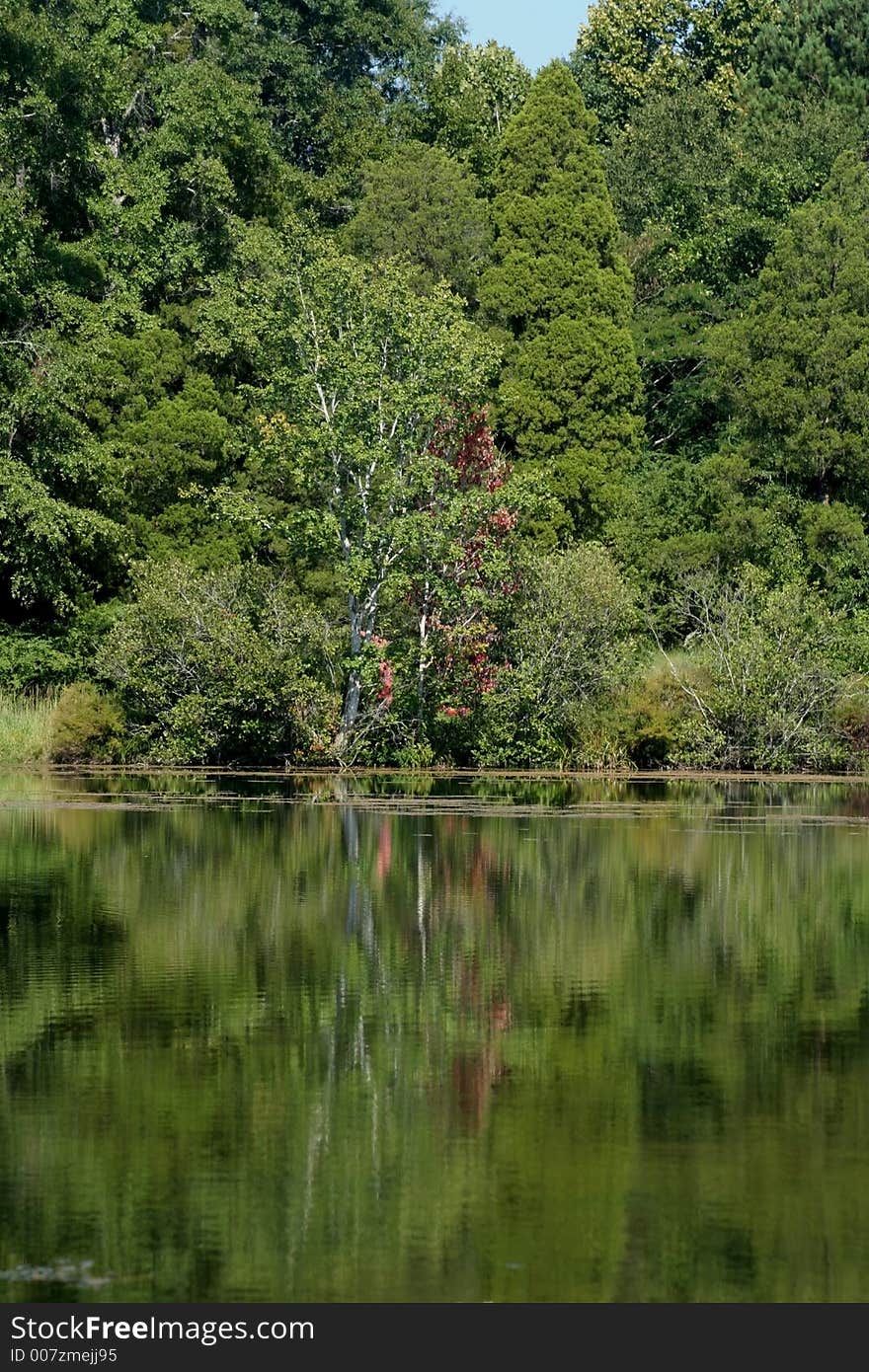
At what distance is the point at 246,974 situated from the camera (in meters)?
14.4

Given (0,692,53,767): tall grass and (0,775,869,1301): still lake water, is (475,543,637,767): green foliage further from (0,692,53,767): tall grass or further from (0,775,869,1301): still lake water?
(0,775,869,1301): still lake water

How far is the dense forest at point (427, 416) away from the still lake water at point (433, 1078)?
1460 centimetres

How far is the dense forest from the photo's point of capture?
36.3 metres

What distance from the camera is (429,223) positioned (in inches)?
1853

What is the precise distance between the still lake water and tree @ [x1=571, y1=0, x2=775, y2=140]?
1831 inches

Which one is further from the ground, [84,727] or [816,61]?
[816,61]

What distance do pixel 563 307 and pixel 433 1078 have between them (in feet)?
122

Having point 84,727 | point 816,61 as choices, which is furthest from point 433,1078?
point 816,61

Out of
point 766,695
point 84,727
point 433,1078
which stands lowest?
point 433,1078

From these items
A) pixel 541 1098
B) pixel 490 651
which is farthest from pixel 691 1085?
pixel 490 651

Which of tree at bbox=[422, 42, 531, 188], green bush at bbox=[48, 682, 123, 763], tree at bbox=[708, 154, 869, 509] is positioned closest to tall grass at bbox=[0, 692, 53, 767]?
green bush at bbox=[48, 682, 123, 763]

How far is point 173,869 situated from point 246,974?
6308 mm

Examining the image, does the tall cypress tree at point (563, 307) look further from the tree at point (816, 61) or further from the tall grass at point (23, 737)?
the tall grass at point (23, 737)

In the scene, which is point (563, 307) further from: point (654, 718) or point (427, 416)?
point (654, 718)
